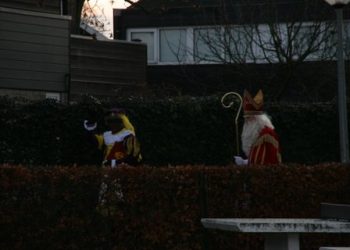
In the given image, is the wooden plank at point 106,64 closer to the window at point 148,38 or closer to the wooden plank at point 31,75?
the wooden plank at point 31,75

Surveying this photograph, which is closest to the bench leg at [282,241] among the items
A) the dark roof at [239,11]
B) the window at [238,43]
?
the dark roof at [239,11]

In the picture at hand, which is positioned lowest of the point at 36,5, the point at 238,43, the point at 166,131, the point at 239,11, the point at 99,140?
the point at 99,140

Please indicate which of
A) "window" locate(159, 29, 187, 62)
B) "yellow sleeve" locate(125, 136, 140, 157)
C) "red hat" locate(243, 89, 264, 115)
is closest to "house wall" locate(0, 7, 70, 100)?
"yellow sleeve" locate(125, 136, 140, 157)

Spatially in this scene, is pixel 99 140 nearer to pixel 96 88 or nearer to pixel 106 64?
pixel 96 88

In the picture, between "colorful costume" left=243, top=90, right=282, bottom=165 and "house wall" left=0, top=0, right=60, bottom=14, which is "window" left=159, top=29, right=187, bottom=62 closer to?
"house wall" left=0, top=0, right=60, bottom=14

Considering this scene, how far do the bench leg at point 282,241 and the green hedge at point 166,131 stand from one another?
505 cm

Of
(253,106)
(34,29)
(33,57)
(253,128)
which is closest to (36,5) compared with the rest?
(34,29)

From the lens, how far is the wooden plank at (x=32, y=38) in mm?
16352

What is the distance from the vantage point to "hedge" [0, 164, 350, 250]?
7.96 meters

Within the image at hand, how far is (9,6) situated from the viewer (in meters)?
16.7

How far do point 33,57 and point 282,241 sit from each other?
10829 mm

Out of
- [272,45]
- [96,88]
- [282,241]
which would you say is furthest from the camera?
[96,88]

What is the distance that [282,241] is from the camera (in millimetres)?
7051

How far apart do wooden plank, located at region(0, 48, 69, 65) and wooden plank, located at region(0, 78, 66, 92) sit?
425 millimetres
